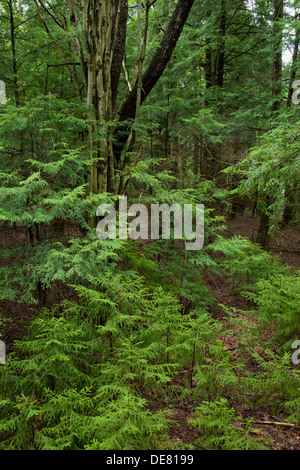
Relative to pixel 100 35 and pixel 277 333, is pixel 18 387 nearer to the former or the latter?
pixel 277 333

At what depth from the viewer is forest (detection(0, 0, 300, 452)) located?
2783 mm

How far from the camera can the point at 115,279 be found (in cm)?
388

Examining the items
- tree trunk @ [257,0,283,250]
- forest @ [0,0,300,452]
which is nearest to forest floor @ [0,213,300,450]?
forest @ [0,0,300,452]

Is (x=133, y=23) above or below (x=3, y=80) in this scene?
above

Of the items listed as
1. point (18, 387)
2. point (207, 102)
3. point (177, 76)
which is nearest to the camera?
point (18, 387)

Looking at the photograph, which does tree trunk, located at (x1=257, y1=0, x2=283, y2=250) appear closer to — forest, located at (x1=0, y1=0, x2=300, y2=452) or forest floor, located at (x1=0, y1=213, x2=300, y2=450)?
forest, located at (x1=0, y1=0, x2=300, y2=452)

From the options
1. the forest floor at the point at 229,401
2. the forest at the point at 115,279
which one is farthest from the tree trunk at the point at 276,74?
the forest floor at the point at 229,401

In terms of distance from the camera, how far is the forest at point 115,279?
2.78 meters

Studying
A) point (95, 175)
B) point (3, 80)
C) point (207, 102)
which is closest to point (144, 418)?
point (95, 175)

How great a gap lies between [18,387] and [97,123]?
409cm

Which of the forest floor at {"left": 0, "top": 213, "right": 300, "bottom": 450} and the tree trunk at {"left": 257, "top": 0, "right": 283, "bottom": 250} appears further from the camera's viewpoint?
the tree trunk at {"left": 257, "top": 0, "right": 283, "bottom": 250}

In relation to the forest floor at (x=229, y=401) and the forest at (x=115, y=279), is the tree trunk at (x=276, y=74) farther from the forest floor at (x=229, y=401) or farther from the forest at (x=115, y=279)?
the forest floor at (x=229, y=401)

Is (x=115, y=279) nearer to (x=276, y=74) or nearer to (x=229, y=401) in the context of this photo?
(x=229, y=401)
